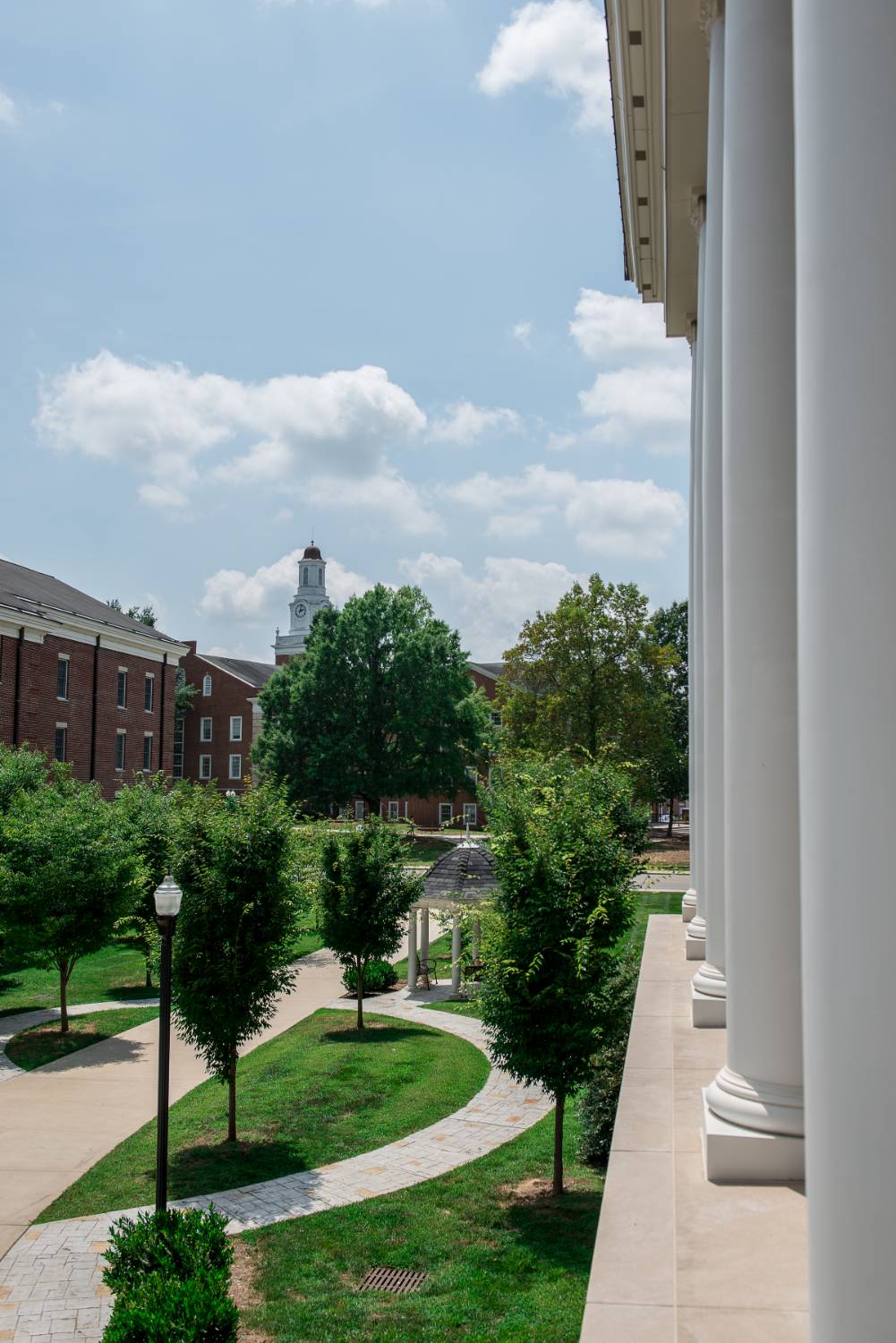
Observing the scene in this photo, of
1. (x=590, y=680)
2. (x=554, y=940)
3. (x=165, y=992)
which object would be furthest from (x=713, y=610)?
(x=590, y=680)

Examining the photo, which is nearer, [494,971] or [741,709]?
[741,709]

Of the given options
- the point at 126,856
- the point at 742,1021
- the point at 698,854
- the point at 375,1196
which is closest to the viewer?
the point at 742,1021

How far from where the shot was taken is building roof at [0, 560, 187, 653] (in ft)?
170

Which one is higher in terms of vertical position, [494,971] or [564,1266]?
[494,971]

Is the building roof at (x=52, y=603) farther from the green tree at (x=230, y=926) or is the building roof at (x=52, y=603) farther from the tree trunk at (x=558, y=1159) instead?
the tree trunk at (x=558, y=1159)

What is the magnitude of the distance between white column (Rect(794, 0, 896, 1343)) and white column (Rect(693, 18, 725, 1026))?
6.13m

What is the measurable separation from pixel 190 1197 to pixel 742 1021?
47.5ft

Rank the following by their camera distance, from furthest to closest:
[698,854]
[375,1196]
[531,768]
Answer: [531,768]
[375,1196]
[698,854]

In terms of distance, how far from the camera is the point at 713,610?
31.6ft

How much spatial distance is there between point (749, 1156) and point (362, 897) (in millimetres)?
25889

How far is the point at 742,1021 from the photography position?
602 centimetres

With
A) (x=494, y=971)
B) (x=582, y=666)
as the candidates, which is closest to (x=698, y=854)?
(x=494, y=971)

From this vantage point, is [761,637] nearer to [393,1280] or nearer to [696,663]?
[696,663]

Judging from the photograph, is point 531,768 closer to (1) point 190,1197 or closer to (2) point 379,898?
(2) point 379,898
